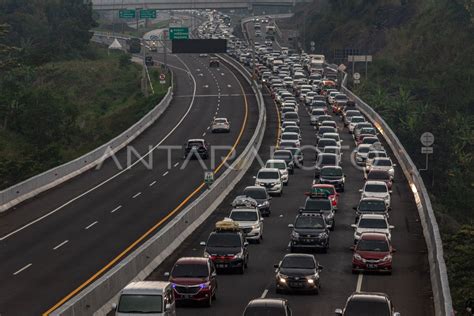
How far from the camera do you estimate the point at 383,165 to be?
6681 centimetres

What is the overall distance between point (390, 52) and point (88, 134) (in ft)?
215

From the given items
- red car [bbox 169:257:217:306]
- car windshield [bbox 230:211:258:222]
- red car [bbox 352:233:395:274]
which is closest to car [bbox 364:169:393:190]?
car windshield [bbox 230:211:258:222]

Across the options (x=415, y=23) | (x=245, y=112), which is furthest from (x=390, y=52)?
(x=245, y=112)

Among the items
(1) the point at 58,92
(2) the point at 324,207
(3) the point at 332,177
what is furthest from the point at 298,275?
(1) the point at 58,92

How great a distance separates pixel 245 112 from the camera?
10731 cm

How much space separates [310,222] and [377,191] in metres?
12.5

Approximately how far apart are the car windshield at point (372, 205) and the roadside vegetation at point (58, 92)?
1284 inches

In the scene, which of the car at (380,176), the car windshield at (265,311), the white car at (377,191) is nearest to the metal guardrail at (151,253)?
the car windshield at (265,311)

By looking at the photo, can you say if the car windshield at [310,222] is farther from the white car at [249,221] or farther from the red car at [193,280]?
the red car at [193,280]

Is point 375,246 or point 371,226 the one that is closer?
point 375,246

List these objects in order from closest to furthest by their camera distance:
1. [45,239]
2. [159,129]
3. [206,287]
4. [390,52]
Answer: [206,287], [45,239], [159,129], [390,52]

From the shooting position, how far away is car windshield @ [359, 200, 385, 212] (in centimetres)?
5143

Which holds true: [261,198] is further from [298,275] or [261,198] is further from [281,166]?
[298,275]

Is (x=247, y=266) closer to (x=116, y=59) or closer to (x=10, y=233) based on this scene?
(x=10, y=233)
